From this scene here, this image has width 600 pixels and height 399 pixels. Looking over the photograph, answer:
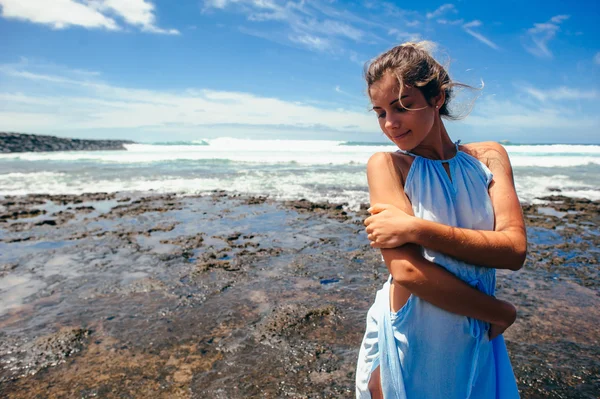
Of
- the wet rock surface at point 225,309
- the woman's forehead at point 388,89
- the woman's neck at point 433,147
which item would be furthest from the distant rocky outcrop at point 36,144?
the woman's neck at point 433,147

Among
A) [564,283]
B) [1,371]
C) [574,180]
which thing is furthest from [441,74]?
[574,180]

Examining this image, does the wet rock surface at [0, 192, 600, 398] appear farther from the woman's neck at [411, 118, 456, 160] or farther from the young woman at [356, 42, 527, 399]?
the woman's neck at [411, 118, 456, 160]

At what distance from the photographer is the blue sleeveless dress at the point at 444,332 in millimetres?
1496

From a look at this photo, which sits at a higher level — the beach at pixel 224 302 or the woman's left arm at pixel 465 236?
the woman's left arm at pixel 465 236

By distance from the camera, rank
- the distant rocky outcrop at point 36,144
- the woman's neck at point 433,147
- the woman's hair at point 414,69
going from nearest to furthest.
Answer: the woman's hair at point 414,69 < the woman's neck at point 433,147 < the distant rocky outcrop at point 36,144

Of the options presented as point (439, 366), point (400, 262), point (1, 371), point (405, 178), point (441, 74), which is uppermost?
point (441, 74)

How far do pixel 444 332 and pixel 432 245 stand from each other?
1.21 feet

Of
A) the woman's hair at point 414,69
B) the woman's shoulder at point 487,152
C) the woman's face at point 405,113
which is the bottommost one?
the woman's shoulder at point 487,152

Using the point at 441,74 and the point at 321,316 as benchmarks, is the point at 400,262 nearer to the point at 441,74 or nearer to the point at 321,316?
the point at 441,74

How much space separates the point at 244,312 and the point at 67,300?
220 cm

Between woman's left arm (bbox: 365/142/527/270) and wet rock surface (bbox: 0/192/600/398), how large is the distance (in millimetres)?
1942

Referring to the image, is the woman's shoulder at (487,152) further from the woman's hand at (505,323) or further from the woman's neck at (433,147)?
the woman's hand at (505,323)

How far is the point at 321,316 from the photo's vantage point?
4098mm

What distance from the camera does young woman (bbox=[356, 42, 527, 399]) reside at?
1.44 meters
